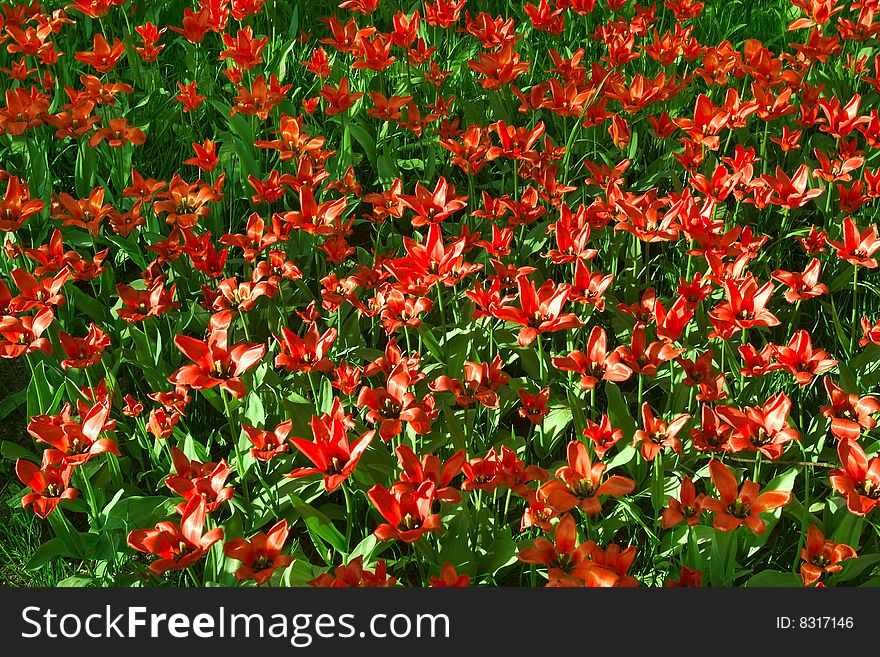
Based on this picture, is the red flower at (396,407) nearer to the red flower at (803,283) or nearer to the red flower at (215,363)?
the red flower at (215,363)

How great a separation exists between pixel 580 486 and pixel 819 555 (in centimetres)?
44

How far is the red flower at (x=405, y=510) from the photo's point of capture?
1548 millimetres

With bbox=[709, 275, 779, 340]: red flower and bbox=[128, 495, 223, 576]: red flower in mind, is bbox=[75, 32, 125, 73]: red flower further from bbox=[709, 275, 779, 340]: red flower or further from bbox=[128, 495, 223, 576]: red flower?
bbox=[709, 275, 779, 340]: red flower

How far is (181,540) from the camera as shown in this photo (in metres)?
1.60

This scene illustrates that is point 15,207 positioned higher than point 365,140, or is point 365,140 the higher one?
point 15,207

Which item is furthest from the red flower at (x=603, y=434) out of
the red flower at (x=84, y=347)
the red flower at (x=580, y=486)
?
the red flower at (x=84, y=347)

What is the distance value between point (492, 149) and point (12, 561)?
1.62 meters

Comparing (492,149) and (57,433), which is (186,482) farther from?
(492,149)

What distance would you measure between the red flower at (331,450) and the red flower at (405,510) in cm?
7

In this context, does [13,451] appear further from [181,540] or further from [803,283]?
[803,283]

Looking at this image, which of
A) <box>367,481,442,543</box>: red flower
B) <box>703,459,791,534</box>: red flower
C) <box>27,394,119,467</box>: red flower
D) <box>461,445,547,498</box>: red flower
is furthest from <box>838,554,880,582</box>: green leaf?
<box>27,394,119,467</box>: red flower

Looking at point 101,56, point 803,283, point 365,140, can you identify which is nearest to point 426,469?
point 803,283

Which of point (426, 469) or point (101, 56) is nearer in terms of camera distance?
point (426, 469)

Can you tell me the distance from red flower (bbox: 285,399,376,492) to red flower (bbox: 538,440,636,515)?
342 millimetres
